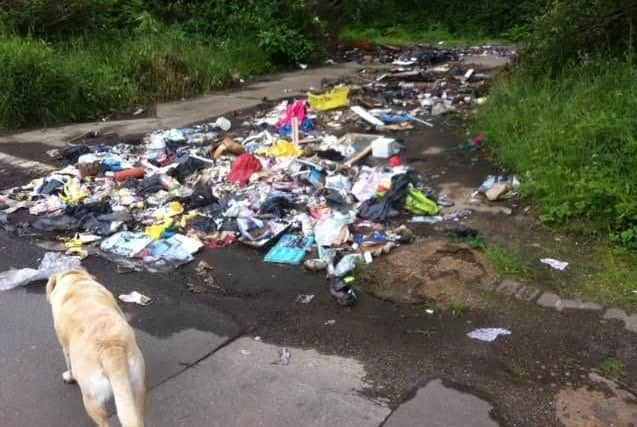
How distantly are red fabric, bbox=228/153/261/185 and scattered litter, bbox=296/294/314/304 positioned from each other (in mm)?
2435

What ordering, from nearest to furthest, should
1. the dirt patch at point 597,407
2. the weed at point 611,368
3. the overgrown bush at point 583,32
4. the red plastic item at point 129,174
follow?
the dirt patch at point 597,407
the weed at point 611,368
the red plastic item at point 129,174
the overgrown bush at point 583,32

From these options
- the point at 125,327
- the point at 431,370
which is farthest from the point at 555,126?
the point at 125,327

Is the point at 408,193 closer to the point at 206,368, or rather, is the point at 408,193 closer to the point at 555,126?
the point at 555,126

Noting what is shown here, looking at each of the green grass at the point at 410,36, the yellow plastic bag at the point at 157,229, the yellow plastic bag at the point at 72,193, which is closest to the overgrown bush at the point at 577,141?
the yellow plastic bag at the point at 157,229

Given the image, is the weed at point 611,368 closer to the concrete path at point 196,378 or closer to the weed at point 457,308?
the weed at point 457,308

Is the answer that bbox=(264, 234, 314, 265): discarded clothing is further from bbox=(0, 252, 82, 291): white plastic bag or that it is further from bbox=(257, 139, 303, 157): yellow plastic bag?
bbox=(257, 139, 303, 157): yellow plastic bag

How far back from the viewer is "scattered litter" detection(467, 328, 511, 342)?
12.7ft

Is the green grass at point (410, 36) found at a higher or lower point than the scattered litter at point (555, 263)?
lower

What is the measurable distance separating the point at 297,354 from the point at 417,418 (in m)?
0.90

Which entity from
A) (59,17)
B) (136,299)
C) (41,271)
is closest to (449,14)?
(59,17)

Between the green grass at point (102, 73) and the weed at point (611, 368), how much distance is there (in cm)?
851

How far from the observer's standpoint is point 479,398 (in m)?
3.29

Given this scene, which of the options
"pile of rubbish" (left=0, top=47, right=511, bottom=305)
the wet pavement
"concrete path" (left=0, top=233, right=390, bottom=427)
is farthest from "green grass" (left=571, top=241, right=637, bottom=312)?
"concrete path" (left=0, top=233, right=390, bottom=427)

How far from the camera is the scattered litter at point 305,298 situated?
4.40 meters
